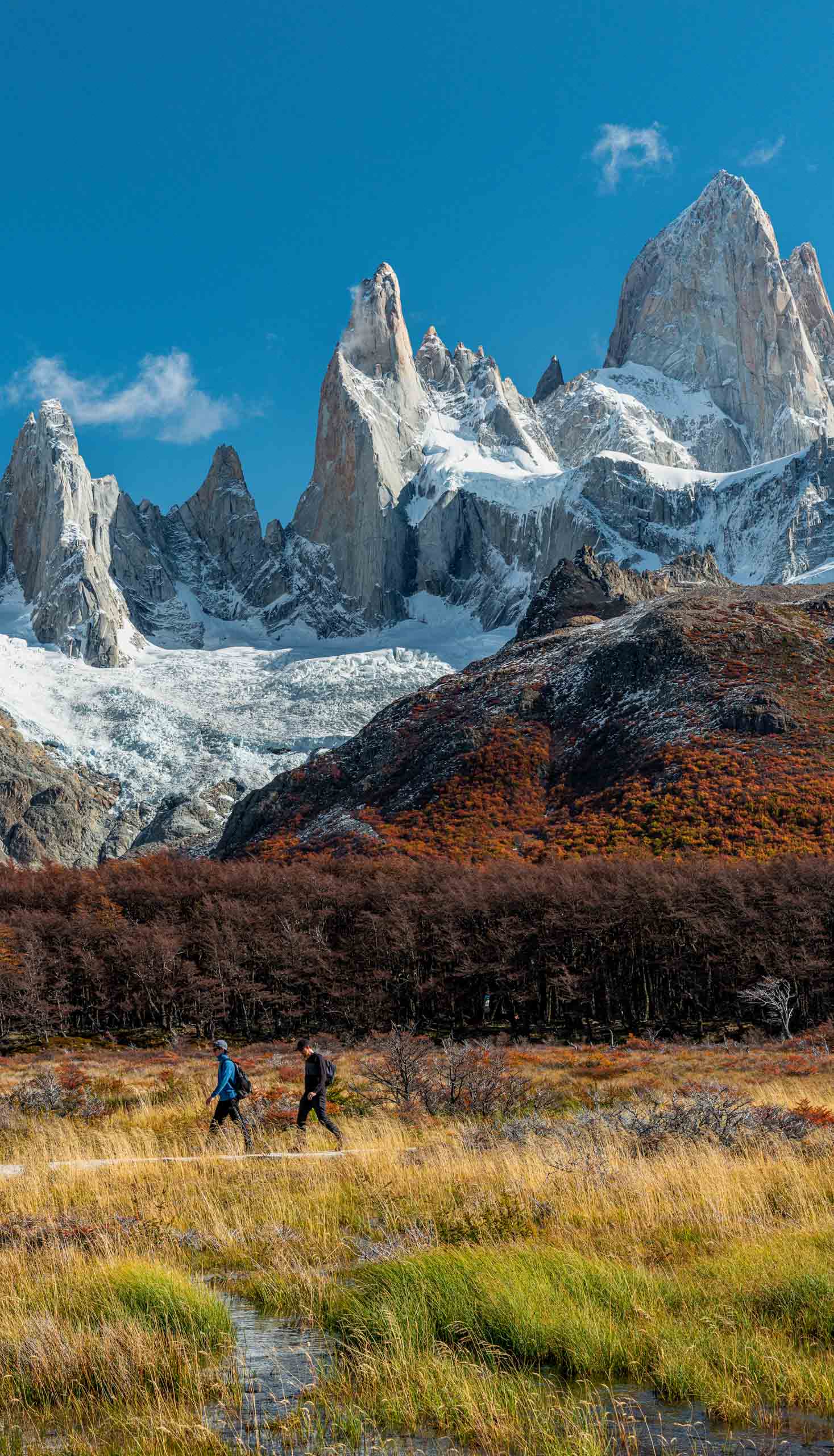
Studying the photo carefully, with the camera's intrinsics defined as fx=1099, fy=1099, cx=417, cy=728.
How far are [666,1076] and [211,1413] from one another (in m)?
23.8

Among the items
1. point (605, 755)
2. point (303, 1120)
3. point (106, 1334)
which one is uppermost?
point (605, 755)

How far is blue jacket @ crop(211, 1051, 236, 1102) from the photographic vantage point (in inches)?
647

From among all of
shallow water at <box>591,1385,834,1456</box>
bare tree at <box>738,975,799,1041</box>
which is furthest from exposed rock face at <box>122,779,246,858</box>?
shallow water at <box>591,1385,834,1456</box>

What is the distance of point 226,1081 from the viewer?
16.6m

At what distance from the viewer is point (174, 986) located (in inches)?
2208

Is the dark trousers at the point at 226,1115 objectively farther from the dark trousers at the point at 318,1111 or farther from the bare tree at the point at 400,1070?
the bare tree at the point at 400,1070

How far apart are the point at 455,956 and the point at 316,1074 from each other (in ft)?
133

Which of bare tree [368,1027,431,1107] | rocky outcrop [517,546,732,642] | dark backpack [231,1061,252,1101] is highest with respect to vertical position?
rocky outcrop [517,546,732,642]

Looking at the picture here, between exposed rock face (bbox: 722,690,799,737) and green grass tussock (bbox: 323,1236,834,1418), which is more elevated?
exposed rock face (bbox: 722,690,799,737)

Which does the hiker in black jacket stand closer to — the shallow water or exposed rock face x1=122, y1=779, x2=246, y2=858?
the shallow water

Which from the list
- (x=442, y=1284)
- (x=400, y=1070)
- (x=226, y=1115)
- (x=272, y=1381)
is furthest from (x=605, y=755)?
(x=272, y=1381)

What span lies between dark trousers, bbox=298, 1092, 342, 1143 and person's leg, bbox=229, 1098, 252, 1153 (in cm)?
75

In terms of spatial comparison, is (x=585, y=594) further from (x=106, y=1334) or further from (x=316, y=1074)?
(x=106, y=1334)

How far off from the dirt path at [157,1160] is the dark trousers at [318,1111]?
4.03 feet
